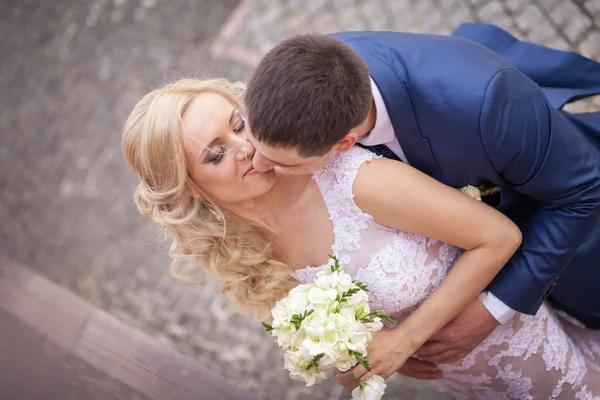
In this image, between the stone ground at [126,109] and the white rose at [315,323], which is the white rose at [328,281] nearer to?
the white rose at [315,323]

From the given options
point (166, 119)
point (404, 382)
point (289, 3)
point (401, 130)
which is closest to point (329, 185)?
point (401, 130)

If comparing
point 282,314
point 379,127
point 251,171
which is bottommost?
point 282,314

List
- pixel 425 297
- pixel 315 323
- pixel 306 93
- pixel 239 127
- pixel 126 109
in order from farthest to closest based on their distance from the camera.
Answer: pixel 126 109 < pixel 425 297 < pixel 239 127 < pixel 315 323 < pixel 306 93

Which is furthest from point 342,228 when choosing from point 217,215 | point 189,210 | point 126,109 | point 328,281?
point 126,109

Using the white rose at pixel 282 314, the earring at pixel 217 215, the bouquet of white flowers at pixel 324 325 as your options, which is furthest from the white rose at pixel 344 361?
the earring at pixel 217 215

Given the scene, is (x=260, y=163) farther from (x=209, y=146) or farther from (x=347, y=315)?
(x=347, y=315)

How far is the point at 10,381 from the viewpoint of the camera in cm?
216

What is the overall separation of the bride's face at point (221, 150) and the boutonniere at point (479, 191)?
0.73 meters

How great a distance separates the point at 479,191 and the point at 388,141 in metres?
0.41

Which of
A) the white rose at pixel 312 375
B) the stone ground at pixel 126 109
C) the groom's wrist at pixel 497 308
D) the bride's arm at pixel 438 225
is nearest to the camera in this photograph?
the white rose at pixel 312 375

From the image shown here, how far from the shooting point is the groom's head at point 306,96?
6.61 ft

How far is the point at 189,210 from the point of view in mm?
2711

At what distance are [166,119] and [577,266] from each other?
1798 millimetres

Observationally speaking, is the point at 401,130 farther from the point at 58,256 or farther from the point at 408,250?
the point at 58,256
